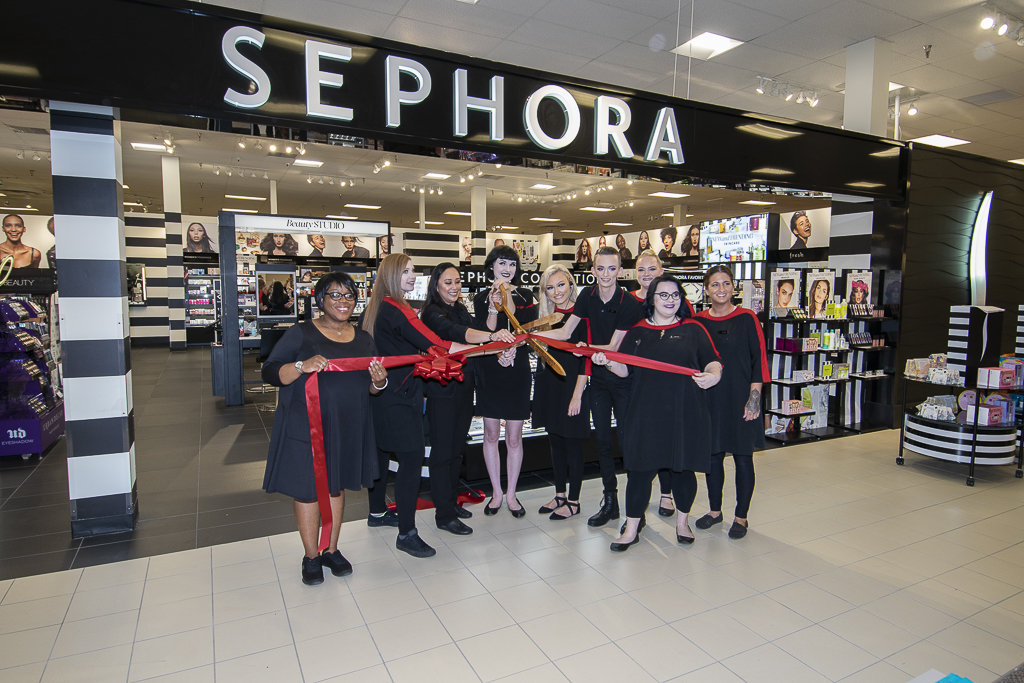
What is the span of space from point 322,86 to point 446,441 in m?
2.30

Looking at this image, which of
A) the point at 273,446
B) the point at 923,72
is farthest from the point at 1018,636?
the point at 923,72

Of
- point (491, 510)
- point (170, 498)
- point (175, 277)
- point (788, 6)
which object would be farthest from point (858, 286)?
point (175, 277)

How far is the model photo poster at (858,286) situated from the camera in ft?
20.9

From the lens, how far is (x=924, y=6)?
5219 millimetres

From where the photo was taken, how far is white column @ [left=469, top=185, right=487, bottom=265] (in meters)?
14.5

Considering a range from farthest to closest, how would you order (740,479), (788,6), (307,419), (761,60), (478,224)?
(478,224) → (761,60) → (788,6) → (740,479) → (307,419)

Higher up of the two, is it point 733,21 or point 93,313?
point 733,21

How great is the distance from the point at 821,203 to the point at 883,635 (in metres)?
17.6

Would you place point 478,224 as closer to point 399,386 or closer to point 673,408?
point 399,386

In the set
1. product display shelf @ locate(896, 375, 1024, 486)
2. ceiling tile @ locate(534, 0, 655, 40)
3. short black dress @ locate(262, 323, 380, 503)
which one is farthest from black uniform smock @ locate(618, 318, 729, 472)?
ceiling tile @ locate(534, 0, 655, 40)

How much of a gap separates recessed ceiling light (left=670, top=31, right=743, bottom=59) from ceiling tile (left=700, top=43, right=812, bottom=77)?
0.14 meters

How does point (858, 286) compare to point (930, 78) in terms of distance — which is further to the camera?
point (930, 78)

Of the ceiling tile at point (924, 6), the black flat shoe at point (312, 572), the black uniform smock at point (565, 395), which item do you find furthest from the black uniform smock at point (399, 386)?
the ceiling tile at point (924, 6)

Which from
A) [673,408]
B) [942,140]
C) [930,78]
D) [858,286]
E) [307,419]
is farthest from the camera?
[942,140]
